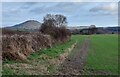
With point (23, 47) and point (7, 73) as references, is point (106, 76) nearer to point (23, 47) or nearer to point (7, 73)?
point (7, 73)

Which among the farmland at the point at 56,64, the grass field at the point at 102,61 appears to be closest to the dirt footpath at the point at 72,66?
the farmland at the point at 56,64

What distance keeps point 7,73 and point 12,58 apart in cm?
554

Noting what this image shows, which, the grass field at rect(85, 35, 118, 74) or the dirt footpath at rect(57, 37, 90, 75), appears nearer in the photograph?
the dirt footpath at rect(57, 37, 90, 75)

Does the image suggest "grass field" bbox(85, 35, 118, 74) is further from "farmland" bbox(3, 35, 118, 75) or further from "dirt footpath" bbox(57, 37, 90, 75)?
"dirt footpath" bbox(57, 37, 90, 75)

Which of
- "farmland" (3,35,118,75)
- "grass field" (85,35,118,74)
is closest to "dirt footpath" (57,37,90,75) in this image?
"farmland" (3,35,118,75)

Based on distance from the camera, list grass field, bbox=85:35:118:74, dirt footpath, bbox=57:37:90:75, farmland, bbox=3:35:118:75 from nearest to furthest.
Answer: farmland, bbox=3:35:118:75
dirt footpath, bbox=57:37:90:75
grass field, bbox=85:35:118:74

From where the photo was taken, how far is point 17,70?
49.7 feet

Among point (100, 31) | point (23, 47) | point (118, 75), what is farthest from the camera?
point (100, 31)

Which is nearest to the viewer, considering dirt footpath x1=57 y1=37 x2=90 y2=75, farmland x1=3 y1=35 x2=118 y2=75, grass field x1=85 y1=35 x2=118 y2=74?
farmland x1=3 y1=35 x2=118 y2=75

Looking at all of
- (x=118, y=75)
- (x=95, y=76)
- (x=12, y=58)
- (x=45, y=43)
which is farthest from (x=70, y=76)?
(x=45, y=43)

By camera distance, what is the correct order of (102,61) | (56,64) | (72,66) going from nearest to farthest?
(72,66) → (56,64) → (102,61)

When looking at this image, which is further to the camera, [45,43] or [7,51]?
[45,43]

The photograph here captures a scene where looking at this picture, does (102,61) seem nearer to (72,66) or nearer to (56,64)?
(72,66)

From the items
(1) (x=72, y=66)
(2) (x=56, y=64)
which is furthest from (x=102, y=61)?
(2) (x=56, y=64)
